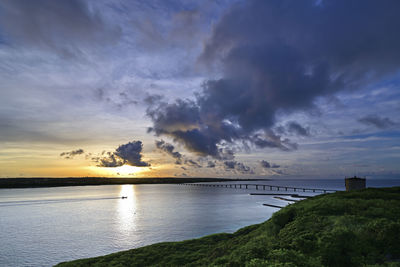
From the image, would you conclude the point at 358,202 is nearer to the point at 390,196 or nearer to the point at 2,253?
the point at 390,196

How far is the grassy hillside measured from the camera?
1192cm

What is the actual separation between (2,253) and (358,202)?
51851 millimetres

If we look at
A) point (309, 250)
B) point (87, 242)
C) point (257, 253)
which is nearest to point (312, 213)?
point (309, 250)

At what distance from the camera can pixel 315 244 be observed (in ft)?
43.5

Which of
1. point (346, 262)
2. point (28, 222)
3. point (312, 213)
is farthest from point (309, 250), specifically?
point (28, 222)

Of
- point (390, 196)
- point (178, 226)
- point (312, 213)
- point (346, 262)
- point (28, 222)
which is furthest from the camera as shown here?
point (28, 222)

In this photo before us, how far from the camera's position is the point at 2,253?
38.9 meters

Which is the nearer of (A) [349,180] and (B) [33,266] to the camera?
(B) [33,266]

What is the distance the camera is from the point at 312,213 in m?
17.8

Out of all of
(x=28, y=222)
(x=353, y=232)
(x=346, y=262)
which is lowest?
(x=28, y=222)

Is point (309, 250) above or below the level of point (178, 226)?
above

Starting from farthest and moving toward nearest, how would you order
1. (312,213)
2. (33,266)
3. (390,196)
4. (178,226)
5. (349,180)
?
1. (178,226)
2. (349,180)
3. (33,266)
4. (390,196)
5. (312,213)

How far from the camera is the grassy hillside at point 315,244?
11922mm

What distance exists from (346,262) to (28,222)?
7949 centimetres
